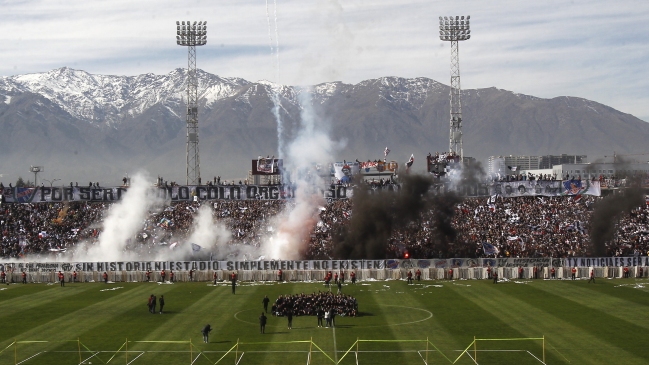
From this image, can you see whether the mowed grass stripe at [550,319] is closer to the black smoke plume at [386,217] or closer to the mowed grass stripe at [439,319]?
the mowed grass stripe at [439,319]

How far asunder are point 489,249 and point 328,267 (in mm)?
17189

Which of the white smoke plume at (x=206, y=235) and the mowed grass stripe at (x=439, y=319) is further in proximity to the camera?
the white smoke plume at (x=206, y=235)

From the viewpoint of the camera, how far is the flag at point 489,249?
7825 cm

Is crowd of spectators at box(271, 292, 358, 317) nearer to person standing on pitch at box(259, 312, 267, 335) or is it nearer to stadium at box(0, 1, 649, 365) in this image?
stadium at box(0, 1, 649, 365)

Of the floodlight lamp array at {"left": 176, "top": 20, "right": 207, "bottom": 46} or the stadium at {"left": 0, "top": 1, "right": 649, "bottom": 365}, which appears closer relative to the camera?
the stadium at {"left": 0, "top": 1, "right": 649, "bottom": 365}

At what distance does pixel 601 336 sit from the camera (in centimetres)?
4103

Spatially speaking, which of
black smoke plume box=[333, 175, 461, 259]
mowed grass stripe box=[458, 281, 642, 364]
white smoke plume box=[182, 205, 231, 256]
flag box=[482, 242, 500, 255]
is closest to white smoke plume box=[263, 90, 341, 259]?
black smoke plume box=[333, 175, 461, 259]

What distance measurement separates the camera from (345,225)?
83625 mm

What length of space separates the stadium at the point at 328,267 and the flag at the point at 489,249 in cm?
42

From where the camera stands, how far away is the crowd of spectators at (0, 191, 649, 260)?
8056cm

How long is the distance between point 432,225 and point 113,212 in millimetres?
36151

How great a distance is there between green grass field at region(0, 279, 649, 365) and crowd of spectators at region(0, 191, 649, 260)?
54.2 feet

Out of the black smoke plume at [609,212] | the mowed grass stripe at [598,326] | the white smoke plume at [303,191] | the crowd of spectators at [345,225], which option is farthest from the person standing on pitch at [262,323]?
the black smoke plume at [609,212]

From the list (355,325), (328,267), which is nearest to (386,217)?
(328,267)
